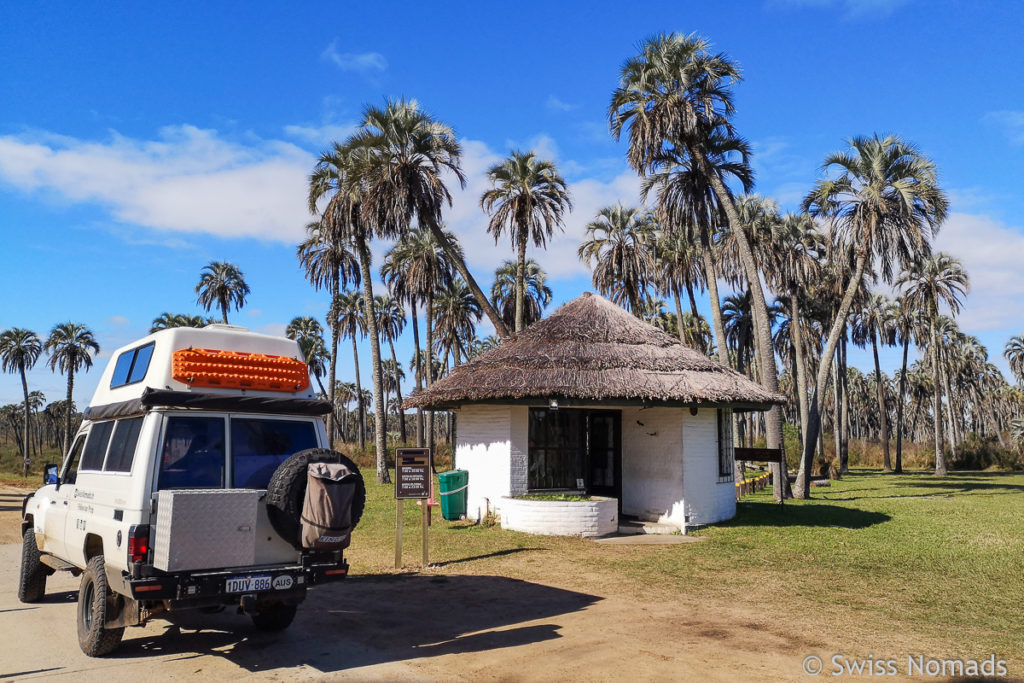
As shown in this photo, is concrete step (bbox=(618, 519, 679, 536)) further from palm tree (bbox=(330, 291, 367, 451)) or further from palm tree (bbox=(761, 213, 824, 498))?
palm tree (bbox=(330, 291, 367, 451))

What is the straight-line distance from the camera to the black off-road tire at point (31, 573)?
9125 mm

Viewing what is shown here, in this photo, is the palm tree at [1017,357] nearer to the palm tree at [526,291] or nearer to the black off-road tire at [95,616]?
the palm tree at [526,291]

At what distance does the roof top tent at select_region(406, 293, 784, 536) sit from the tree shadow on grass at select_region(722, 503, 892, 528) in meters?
0.89

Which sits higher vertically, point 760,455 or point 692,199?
point 692,199

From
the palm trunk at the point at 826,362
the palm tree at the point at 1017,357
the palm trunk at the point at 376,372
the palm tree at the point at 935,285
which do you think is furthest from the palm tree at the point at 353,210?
the palm tree at the point at 1017,357

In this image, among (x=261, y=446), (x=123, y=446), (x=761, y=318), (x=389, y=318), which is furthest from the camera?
(x=389, y=318)

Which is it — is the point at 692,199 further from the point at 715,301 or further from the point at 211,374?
the point at 211,374

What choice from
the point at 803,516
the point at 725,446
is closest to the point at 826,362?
the point at 803,516

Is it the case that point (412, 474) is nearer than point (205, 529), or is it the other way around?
point (205, 529)

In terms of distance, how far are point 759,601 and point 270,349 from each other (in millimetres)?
7379

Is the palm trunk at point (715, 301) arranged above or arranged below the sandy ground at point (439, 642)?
above

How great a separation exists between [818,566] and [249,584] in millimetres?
9868

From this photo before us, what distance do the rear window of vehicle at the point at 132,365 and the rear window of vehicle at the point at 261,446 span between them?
1265mm

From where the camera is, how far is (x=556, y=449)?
55.9 feet
